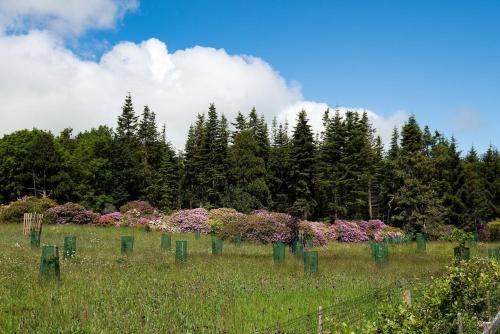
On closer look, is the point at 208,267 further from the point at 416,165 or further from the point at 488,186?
the point at 488,186

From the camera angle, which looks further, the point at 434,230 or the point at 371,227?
the point at 371,227

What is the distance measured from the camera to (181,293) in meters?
11.8

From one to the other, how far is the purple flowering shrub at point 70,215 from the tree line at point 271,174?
1302 cm

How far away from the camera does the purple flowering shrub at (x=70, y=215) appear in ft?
139

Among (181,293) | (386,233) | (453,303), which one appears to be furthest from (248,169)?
(453,303)

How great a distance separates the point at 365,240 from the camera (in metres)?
46.5

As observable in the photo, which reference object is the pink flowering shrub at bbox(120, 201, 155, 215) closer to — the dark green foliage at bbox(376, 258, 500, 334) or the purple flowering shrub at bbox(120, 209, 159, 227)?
the purple flowering shrub at bbox(120, 209, 159, 227)

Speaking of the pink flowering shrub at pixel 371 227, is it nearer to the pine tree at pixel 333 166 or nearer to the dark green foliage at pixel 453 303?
the pine tree at pixel 333 166

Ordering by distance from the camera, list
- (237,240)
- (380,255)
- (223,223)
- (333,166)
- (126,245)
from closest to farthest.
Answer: (380,255) → (126,245) → (237,240) → (223,223) → (333,166)

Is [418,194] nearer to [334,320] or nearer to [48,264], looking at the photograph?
[48,264]

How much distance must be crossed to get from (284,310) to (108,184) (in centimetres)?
5909

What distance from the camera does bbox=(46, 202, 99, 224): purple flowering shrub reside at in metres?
42.2

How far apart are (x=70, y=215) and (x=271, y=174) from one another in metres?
32.8

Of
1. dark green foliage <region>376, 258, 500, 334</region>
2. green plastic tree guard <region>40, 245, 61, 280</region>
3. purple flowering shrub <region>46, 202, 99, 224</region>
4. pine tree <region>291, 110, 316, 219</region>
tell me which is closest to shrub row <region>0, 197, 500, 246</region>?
purple flowering shrub <region>46, 202, 99, 224</region>
